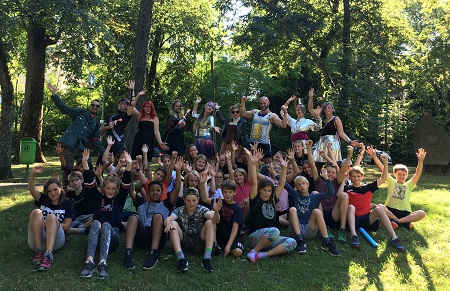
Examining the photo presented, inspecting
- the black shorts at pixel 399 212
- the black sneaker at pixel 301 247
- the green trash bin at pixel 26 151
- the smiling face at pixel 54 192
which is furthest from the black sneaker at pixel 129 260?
the green trash bin at pixel 26 151

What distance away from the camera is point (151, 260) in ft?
15.8

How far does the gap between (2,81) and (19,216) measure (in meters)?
6.55

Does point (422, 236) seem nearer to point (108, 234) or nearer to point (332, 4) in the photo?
point (108, 234)

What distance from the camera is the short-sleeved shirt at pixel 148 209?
541 centimetres

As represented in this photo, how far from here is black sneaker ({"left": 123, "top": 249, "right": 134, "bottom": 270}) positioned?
4758 mm

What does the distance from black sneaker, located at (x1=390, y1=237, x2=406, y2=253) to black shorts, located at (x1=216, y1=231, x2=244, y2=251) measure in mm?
2401

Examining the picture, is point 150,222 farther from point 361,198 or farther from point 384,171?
point 384,171

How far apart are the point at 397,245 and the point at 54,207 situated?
5081 mm

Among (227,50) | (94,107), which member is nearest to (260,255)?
(94,107)

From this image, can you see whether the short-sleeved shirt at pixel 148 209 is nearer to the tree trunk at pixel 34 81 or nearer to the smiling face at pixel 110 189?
the smiling face at pixel 110 189

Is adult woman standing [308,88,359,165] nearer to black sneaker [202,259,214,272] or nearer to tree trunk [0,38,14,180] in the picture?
black sneaker [202,259,214,272]

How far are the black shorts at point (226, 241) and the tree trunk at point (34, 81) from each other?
1228 cm

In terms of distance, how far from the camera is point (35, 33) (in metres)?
14.2

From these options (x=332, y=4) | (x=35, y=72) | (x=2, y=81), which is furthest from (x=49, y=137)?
(x=332, y=4)
